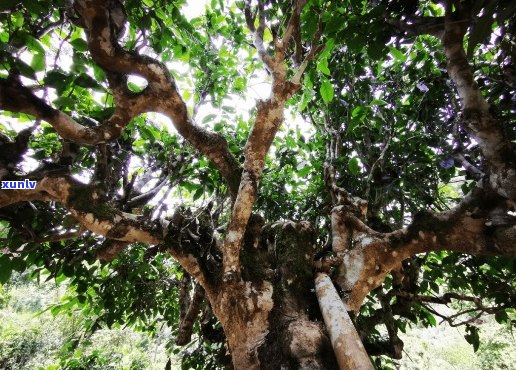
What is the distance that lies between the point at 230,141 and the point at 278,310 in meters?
2.39

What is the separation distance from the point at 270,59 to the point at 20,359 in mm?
16888

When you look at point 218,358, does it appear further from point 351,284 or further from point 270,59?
point 270,59

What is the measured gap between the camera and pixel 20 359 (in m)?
13.1

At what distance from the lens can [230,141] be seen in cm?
395

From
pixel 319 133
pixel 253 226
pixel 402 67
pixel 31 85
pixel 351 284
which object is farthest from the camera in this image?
pixel 319 133

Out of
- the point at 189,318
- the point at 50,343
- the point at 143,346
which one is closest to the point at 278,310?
the point at 189,318

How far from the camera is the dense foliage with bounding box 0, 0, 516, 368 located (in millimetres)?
1938

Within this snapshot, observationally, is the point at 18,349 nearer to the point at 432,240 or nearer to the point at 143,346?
the point at 143,346

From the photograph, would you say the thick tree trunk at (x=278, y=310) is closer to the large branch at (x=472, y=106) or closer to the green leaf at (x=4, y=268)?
the large branch at (x=472, y=106)

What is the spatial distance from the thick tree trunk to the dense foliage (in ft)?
0.98

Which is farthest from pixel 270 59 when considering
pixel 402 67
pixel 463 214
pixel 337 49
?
pixel 402 67

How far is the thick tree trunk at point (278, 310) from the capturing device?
5.80ft

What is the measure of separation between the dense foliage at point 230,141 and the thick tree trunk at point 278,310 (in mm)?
299

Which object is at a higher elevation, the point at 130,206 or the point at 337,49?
the point at 337,49
